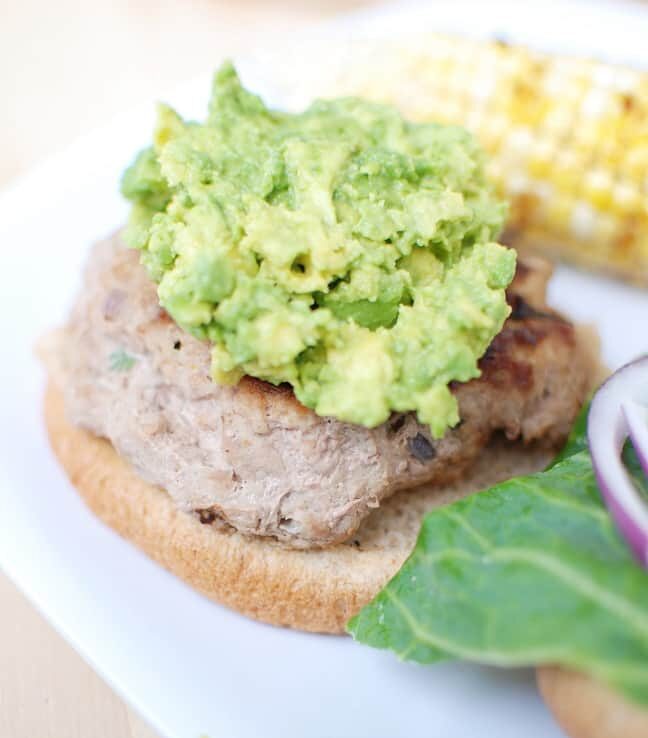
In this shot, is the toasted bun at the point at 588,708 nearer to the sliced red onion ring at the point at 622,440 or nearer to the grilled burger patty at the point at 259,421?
the sliced red onion ring at the point at 622,440

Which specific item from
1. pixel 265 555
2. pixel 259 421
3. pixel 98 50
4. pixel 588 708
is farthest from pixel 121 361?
pixel 98 50

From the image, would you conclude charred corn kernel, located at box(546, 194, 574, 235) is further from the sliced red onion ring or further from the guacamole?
the sliced red onion ring

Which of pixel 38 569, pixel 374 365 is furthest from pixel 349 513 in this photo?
pixel 38 569

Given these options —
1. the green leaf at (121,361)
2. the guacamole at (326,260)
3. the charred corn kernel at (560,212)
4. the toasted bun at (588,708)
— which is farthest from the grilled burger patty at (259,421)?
the charred corn kernel at (560,212)

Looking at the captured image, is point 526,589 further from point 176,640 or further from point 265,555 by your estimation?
point 176,640

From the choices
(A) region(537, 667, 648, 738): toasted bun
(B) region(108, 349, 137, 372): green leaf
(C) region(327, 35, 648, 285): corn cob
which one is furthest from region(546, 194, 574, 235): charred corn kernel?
(A) region(537, 667, 648, 738): toasted bun

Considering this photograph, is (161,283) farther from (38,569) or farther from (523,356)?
(523,356)
